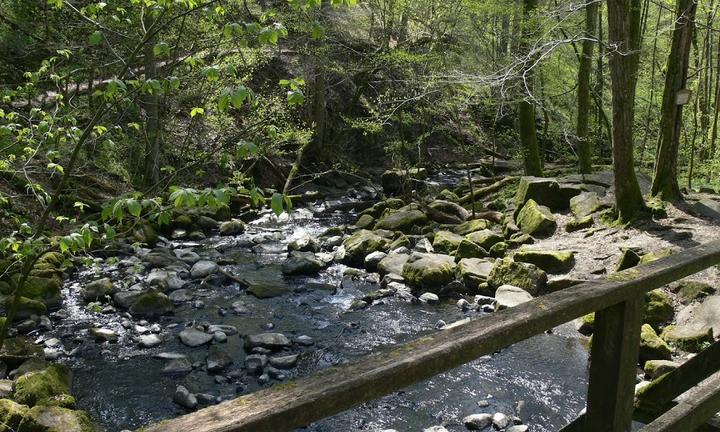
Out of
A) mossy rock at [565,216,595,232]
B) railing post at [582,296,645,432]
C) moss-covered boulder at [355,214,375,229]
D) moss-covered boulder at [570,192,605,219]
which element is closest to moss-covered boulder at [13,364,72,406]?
railing post at [582,296,645,432]

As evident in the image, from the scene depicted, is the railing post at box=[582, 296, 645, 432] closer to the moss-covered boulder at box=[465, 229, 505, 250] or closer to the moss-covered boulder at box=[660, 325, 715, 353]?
the moss-covered boulder at box=[660, 325, 715, 353]

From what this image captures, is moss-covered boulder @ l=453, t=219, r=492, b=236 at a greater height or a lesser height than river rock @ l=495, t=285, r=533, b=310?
greater

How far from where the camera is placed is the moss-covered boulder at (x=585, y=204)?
1113cm

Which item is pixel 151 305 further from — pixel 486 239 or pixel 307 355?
pixel 486 239

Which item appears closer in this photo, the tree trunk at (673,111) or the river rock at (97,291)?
the river rock at (97,291)

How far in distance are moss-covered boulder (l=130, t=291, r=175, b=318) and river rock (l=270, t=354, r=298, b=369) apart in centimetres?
243

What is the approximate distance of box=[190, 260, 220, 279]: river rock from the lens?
1023 cm

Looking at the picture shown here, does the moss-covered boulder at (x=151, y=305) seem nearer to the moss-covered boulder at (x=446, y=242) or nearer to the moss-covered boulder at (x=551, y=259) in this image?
the moss-covered boulder at (x=446, y=242)

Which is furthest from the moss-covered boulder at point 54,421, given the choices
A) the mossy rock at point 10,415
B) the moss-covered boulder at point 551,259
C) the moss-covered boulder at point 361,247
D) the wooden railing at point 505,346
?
the moss-covered boulder at point 551,259

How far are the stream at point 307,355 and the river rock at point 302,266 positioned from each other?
0.72 ft

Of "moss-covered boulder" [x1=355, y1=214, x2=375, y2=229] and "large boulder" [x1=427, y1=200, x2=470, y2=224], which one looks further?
"moss-covered boulder" [x1=355, y1=214, x2=375, y2=229]

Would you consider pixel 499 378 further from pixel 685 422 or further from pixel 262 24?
pixel 262 24

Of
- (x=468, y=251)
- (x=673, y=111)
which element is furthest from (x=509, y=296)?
(x=673, y=111)

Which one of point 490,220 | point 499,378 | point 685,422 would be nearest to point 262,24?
point 685,422
